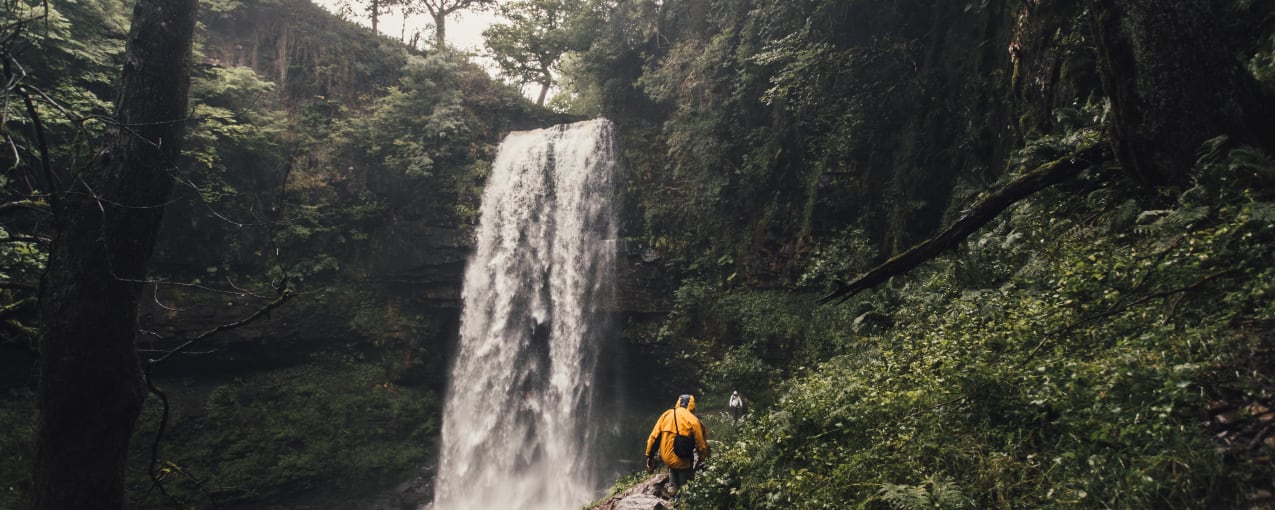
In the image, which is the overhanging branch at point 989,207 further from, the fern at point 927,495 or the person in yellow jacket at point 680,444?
the person in yellow jacket at point 680,444

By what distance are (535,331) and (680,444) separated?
34.7 feet

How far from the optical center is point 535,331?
16438 mm

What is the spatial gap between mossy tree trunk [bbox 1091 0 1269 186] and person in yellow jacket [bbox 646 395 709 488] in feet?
14.6

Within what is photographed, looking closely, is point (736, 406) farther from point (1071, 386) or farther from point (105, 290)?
point (105, 290)

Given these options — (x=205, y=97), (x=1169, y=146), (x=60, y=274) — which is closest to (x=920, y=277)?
(x=1169, y=146)

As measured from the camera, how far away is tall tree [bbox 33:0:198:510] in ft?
10.9

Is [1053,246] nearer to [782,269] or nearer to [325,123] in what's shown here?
[782,269]

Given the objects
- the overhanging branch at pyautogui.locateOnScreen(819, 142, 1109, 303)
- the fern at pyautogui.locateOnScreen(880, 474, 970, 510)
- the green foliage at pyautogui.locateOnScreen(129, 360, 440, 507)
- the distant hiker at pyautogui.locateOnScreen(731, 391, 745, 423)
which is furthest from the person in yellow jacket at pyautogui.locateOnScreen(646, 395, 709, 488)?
the green foliage at pyautogui.locateOnScreen(129, 360, 440, 507)

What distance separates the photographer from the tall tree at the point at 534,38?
1994 cm

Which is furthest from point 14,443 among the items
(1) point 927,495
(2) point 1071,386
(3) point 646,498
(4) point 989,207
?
(2) point 1071,386

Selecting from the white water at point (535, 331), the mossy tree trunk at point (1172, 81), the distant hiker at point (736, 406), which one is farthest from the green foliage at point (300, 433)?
the mossy tree trunk at point (1172, 81)

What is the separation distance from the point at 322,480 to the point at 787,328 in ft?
38.1

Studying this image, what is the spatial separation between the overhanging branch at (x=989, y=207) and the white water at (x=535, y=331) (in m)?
11.6

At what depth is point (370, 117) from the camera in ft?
59.7
